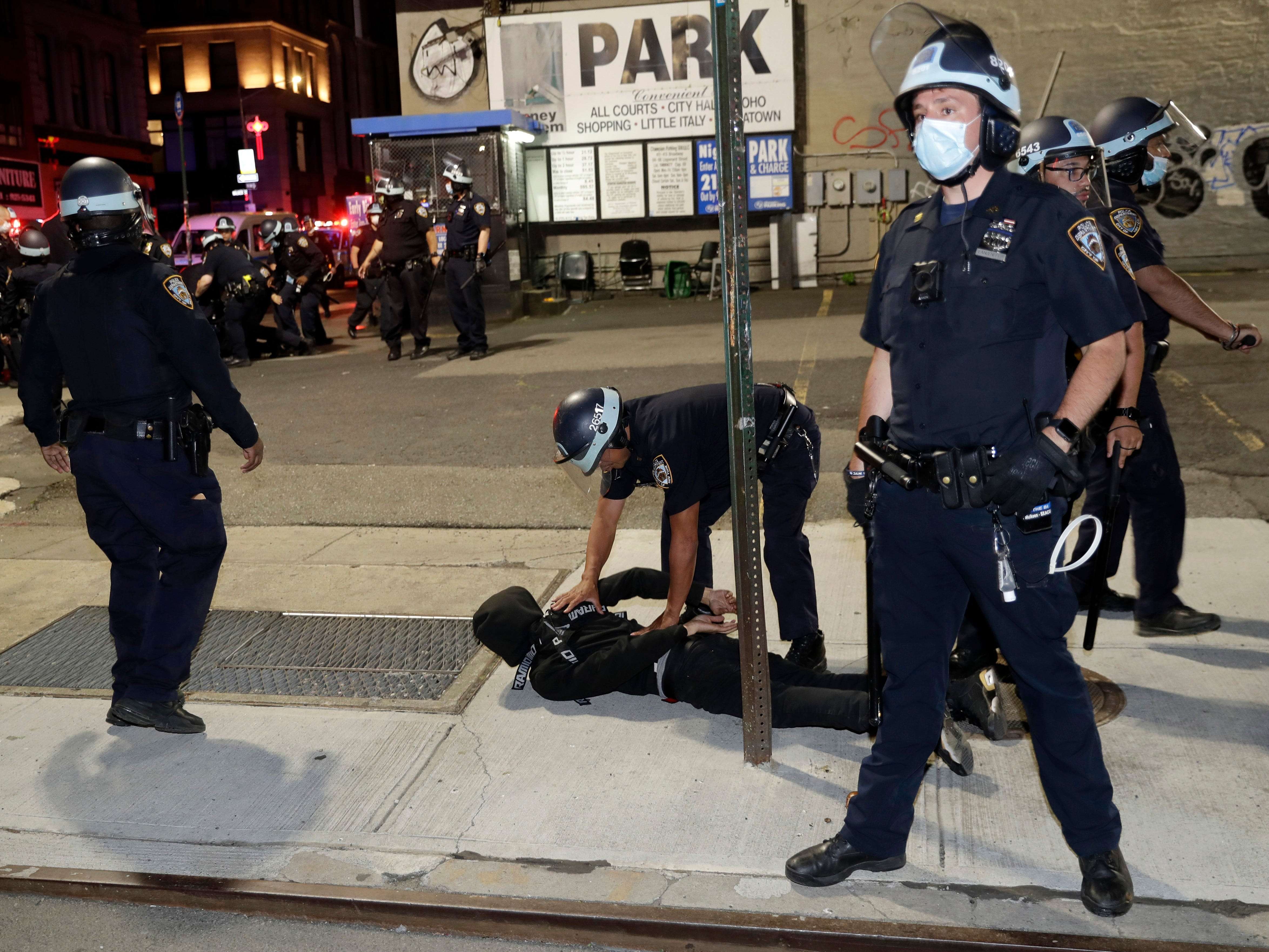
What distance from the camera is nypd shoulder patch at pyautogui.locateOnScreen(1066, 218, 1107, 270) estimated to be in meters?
2.61

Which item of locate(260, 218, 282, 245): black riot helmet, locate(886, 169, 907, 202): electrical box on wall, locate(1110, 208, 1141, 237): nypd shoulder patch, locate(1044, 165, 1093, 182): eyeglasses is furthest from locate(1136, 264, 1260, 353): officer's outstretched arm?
locate(886, 169, 907, 202): electrical box on wall

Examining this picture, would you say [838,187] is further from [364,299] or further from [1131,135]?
[1131,135]

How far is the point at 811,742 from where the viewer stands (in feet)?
12.5

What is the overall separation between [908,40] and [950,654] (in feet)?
5.38

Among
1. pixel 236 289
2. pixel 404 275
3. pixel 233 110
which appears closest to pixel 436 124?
pixel 404 275

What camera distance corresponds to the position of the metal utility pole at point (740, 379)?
3.22 metres

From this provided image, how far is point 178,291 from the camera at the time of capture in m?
4.03

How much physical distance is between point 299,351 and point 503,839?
12.4 m

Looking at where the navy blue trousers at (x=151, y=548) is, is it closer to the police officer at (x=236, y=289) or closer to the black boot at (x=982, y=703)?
the black boot at (x=982, y=703)

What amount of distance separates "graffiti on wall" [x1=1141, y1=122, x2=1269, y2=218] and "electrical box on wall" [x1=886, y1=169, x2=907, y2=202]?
4050mm

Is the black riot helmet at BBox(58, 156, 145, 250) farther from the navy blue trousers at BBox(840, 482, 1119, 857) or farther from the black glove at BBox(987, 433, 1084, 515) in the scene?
the black glove at BBox(987, 433, 1084, 515)

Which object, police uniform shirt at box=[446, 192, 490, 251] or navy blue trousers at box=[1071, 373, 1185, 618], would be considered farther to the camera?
police uniform shirt at box=[446, 192, 490, 251]

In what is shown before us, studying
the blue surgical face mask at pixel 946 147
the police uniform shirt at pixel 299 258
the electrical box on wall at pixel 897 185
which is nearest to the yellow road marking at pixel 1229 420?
the blue surgical face mask at pixel 946 147

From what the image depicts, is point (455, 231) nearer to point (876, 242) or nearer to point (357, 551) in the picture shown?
point (357, 551)
